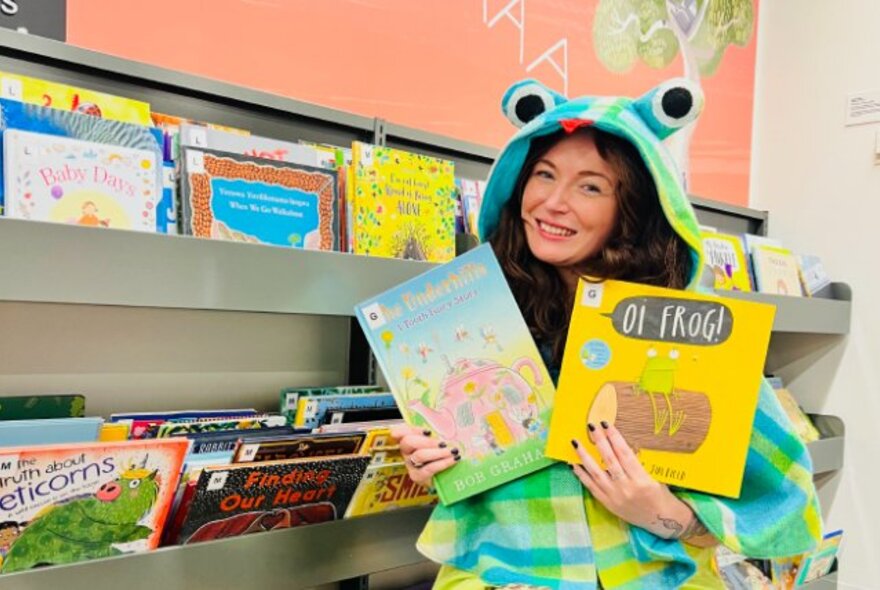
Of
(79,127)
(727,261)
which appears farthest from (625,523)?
(727,261)

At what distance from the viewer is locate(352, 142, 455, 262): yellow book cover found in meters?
1.31

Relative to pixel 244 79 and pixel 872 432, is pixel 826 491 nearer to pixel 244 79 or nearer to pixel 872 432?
pixel 872 432

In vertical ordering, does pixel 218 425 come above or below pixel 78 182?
below

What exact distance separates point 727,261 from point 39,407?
1922 mm

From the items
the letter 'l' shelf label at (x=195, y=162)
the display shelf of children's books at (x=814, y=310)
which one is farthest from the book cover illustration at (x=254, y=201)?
the display shelf of children's books at (x=814, y=310)

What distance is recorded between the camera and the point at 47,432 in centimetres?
97

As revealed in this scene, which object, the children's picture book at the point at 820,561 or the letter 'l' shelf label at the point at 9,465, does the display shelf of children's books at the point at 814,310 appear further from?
the letter 'l' shelf label at the point at 9,465

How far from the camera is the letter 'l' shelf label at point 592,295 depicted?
3.58 feet

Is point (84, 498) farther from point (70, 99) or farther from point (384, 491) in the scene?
point (70, 99)

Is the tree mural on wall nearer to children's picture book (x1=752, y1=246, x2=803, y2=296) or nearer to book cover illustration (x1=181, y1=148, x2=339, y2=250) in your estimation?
children's picture book (x1=752, y1=246, x2=803, y2=296)

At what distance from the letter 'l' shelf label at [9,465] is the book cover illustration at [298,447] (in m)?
0.29

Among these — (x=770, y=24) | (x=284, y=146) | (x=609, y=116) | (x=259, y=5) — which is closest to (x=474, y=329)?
(x=609, y=116)

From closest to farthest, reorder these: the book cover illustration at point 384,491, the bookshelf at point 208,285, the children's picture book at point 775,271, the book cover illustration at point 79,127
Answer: the bookshelf at point 208,285, the book cover illustration at point 79,127, the book cover illustration at point 384,491, the children's picture book at point 775,271

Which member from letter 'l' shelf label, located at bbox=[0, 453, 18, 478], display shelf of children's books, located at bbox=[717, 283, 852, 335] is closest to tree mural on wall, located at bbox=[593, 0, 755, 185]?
display shelf of children's books, located at bbox=[717, 283, 852, 335]
